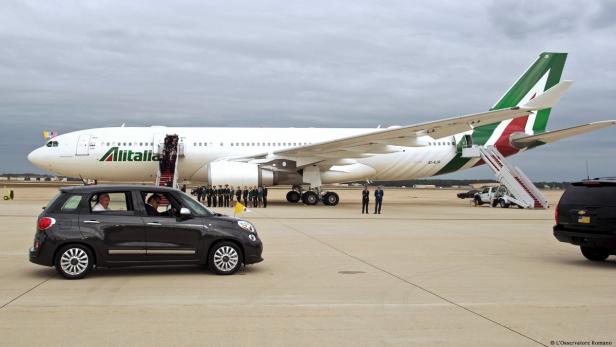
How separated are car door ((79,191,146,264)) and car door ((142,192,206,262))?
13 cm

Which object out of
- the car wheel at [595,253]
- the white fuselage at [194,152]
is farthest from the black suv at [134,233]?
the white fuselage at [194,152]

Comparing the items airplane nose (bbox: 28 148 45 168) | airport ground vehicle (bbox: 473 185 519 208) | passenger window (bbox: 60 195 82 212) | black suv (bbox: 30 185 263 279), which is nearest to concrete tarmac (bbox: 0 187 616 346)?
black suv (bbox: 30 185 263 279)

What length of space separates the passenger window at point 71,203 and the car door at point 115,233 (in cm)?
17

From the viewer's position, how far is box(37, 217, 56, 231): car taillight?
8656 mm

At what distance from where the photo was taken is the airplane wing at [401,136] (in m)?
22.7

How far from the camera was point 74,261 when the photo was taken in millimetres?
8656

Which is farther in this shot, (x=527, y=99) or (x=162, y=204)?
(x=527, y=99)

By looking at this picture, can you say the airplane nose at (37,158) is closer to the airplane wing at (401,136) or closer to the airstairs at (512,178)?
the airplane wing at (401,136)

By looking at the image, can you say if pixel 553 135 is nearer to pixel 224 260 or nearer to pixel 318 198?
pixel 318 198

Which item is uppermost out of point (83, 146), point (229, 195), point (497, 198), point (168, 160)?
point (83, 146)

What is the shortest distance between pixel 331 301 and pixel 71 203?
4260 mm

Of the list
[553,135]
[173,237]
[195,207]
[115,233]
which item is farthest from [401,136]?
[115,233]

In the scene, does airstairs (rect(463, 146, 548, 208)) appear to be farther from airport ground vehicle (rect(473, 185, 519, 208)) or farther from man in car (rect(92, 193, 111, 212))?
man in car (rect(92, 193, 111, 212))

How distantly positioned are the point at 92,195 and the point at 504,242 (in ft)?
31.4
